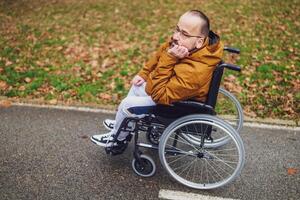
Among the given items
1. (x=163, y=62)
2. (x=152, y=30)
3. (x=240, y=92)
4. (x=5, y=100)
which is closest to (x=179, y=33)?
(x=163, y=62)

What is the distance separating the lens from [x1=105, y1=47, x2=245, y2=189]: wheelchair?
2.90 meters

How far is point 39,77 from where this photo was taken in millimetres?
5348

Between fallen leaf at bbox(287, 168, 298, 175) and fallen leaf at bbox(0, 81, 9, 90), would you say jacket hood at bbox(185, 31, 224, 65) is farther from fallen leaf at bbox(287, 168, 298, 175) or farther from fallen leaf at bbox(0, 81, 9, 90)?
fallen leaf at bbox(0, 81, 9, 90)

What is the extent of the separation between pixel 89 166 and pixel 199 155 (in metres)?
1.22

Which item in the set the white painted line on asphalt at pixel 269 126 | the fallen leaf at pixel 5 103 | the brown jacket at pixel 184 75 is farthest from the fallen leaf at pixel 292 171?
the fallen leaf at pixel 5 103

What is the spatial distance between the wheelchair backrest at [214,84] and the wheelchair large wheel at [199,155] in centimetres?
21

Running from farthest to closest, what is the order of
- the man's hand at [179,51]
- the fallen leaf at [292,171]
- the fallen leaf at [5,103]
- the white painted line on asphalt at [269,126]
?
the fallen leaf at [5,103] < the white painted line on asphalt at [269,126] < the fallen leaf at [292,171] < the man's hand at [179,51]

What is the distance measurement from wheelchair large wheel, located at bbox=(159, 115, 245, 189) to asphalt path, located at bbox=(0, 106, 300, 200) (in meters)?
0.15

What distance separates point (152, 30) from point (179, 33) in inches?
162

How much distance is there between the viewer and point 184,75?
2.80m

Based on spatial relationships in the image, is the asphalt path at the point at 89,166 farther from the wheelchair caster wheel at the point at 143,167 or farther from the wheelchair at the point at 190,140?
the wheelchair at the point at 190,140

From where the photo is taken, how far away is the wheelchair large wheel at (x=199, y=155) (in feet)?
9.43

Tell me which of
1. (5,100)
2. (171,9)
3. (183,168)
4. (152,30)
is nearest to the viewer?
(183,168)

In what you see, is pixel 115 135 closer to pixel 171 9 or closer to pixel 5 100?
pixel 5 100
